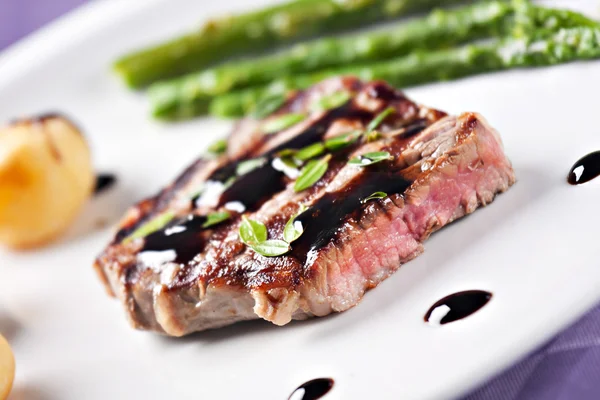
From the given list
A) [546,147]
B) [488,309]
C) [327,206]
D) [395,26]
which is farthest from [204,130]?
[488,309]

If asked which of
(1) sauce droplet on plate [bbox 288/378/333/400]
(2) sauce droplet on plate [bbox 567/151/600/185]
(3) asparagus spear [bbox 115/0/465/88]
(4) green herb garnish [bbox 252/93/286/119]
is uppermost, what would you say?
(3) asparagus spear [bbox 115/0/465/88]

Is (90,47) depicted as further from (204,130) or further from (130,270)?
(130,270)

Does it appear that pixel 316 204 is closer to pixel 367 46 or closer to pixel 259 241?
pixel 259 241

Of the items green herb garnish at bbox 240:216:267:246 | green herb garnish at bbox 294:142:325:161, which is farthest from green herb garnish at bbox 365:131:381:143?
green herb garnish at bbox 240:216:267:246

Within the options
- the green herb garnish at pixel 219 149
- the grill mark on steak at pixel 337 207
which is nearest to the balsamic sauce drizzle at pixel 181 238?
the grill mark on steak at pixel 337 207

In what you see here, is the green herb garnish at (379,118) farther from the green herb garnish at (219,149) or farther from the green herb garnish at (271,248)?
the green herb garnish at (219,149)

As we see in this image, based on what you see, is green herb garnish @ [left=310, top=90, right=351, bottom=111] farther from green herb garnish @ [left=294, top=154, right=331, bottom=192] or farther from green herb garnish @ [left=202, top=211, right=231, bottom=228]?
green herb garnish @ [left=202, top=211, right=231, bottom=228]

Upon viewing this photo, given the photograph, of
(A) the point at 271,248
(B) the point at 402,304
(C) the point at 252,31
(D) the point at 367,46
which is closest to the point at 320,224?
(A) the point at 271,248
